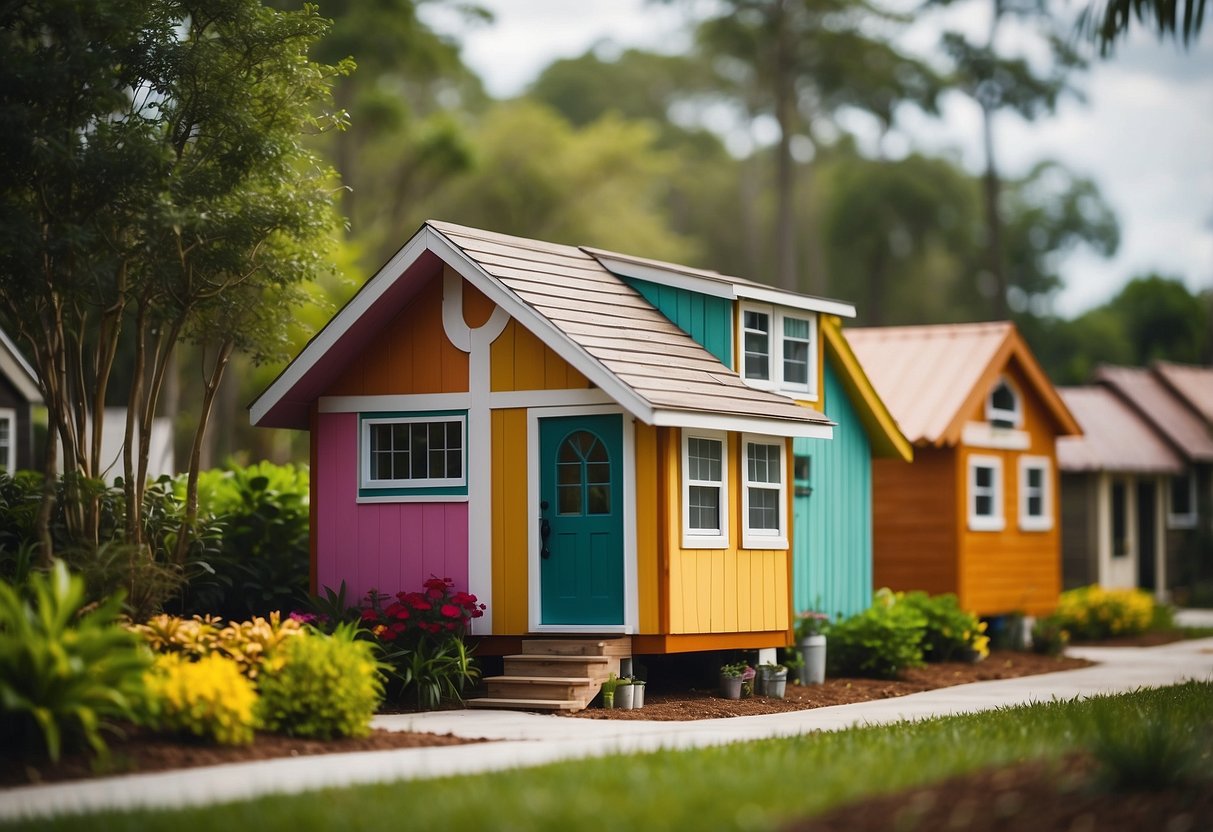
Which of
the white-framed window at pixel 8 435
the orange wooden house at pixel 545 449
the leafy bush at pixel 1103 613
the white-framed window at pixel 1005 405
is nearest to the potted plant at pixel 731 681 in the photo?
the orange wooden house at pixel 545 449

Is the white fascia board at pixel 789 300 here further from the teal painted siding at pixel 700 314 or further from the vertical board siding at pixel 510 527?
the vertical board siding at pixel 510 527

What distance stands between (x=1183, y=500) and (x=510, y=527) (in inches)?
980

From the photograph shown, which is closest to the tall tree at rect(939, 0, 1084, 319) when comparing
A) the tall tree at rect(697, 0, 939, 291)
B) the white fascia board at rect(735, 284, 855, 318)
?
the tall tree at rect(697, 0, 939, 291)

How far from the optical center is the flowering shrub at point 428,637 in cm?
1617

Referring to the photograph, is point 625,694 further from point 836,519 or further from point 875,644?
point 836,519

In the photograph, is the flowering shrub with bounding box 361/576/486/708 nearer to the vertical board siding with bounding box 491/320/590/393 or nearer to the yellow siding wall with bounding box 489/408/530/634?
the yellow siding wall with bounding box 489/408/530/634

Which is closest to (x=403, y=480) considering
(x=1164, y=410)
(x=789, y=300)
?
(x=789, y=300)

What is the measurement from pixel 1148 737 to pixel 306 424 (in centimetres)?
1105

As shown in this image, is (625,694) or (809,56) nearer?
(625,694)

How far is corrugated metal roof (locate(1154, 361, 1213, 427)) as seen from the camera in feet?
124

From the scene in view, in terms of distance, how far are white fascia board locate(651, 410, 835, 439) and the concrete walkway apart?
114 inches

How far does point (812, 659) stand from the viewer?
19.3 m

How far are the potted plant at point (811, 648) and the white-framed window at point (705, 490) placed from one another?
2526 millimetres

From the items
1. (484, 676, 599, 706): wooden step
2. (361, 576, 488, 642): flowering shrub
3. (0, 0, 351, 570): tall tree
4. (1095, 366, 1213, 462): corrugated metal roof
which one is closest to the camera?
(0, 0, 351, 570): tall tree
